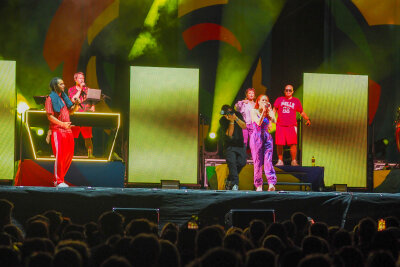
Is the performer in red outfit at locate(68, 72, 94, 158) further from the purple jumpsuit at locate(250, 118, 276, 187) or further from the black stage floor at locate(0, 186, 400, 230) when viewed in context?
the purple jumpsuit at locate(250, 118, 276, 187)

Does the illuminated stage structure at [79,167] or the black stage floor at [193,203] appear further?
the illuminated stage structure at [79,167]

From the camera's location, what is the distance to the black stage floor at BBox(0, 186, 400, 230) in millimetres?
6816

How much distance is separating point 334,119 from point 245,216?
449 cm

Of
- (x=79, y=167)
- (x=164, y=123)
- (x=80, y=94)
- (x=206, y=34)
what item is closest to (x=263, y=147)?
(x=164, y=123)

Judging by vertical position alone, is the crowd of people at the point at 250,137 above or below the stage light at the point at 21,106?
below

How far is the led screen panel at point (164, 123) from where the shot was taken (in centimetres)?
987

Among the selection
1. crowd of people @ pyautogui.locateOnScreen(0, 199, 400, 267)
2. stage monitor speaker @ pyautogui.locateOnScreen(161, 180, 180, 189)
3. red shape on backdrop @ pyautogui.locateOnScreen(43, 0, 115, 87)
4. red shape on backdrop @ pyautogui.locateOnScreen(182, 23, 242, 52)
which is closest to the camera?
crowd of people @ pyautogui.locateOnScreen(0, 199, 400, 267)

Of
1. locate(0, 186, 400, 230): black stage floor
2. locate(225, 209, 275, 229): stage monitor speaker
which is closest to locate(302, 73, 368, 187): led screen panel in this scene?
locate(0, 186, 400, 230): black stage floor

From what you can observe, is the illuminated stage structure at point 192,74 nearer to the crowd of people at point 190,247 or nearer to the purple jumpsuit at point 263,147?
the purple jumpsuit at point 263,147

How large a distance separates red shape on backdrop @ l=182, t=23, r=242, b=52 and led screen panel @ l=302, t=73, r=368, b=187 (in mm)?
2293

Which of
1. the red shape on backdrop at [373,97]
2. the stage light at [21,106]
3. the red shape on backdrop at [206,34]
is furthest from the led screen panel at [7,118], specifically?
the red shape on backdrop at [373,97]

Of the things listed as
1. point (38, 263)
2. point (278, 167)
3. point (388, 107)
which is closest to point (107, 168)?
point (278, 167)

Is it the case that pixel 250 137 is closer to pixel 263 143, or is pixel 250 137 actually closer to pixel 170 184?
pixel 263 143

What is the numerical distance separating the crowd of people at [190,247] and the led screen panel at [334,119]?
5.18m
